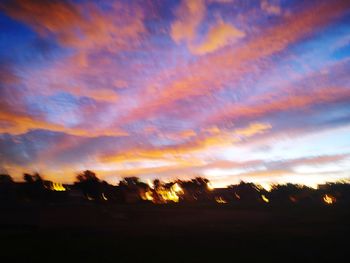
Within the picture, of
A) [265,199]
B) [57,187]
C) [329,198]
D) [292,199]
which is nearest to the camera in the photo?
[57,187]

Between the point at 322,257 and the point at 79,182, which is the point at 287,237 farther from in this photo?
the point at 79,182

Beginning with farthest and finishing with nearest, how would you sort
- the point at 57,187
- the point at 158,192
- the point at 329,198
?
the point at 158,192, the point at 329,198, the point at 57,187

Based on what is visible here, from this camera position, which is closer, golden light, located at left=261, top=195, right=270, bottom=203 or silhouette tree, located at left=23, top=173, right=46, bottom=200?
silhouette tree, located at left=23, top=173, right=46, bottom=200

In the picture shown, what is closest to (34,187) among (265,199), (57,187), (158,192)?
(57,187)

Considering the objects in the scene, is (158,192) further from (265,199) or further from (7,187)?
(7,187)

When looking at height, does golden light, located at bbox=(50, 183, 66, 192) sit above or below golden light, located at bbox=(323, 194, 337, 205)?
below

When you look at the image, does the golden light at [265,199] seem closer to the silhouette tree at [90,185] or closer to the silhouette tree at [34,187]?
the silhouette tree at [90,185]

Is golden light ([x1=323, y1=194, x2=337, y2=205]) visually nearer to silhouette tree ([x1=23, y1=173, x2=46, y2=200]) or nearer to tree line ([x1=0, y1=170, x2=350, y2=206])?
tree line ([x1=0, y1=170, x2=350, y2=206])

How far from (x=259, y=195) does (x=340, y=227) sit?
4928cm

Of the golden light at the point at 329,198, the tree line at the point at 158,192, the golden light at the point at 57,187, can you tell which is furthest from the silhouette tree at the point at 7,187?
the golden light at the point at 329,198

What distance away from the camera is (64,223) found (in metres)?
30.7

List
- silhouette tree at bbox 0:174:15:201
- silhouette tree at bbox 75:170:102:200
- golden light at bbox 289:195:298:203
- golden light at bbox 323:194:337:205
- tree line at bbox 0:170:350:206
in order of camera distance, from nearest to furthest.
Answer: silhouette tree at bbox 0:174:15:201 → tree line at bbox 0:170:350:206 → silhouette tree at bbox 75:170:102:200 → golden light at bbox 289:195:298:203 → golden light at bbox 323:194:337:205

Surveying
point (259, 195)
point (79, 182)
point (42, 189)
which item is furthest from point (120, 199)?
point (259, 195)

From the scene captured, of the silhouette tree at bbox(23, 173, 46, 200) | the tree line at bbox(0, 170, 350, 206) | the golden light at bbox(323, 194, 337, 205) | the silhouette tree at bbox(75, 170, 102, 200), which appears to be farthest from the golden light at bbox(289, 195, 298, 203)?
the silhouette tree at bbox(23, 173, 46, 200)
